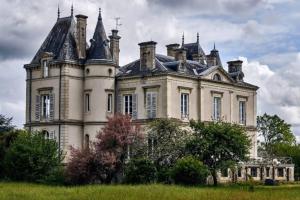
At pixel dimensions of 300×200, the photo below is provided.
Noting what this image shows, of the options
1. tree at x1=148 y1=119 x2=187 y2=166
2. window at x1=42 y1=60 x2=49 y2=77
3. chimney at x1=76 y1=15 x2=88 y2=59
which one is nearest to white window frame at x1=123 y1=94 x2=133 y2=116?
tree at x1=148 y1=119 x2=187 y2=166

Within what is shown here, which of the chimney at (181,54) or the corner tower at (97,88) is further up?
the chimney at (181,54)

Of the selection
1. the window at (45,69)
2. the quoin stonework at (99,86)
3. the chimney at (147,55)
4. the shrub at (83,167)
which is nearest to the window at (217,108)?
the quoin stonework at (99,86)

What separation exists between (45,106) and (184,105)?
36.8 ft

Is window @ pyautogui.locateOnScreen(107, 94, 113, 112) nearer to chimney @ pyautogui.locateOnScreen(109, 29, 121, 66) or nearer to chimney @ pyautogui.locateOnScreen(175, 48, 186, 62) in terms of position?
chimney @ pyautogui.locateOnScreen(109, 29, 121, 66)

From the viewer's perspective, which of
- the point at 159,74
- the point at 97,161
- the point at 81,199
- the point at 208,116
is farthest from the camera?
the point at 208,116

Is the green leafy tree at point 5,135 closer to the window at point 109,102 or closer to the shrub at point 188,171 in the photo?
the window at point 109,102

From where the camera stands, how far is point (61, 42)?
56.9 m

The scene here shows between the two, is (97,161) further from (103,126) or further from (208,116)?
(208,116)

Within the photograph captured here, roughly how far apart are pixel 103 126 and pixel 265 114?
40493 millimetres

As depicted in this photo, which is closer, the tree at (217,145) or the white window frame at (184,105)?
the tree at (217,145)

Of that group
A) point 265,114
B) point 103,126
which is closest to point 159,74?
point 103,126

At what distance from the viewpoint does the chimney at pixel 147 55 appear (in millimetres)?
55406

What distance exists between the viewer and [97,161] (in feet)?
161

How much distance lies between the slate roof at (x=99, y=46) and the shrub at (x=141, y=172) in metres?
10.5
